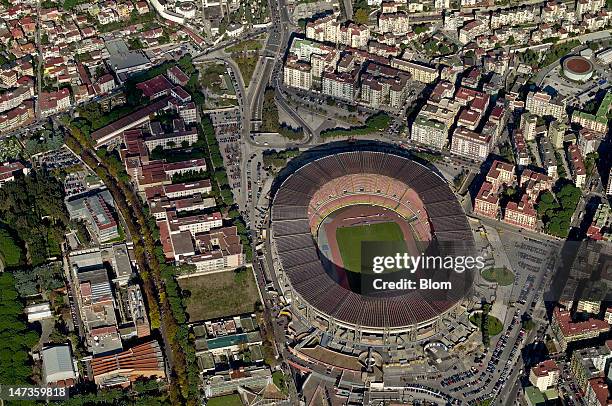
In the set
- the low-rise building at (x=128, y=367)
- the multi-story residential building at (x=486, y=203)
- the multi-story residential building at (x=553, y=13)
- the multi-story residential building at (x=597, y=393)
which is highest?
the multi-story residential building at (x=553, y=13)

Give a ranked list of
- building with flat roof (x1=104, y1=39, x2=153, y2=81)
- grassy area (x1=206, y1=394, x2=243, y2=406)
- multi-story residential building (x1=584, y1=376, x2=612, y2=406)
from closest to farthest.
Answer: multi-story residential building (x1=584, y1=376, x2=612, y2=406) → grassy area (x1=206, y1=394, x2=243, y2=406) → building with flat roof (x1=104, y1=39, x2=153, y2=81)

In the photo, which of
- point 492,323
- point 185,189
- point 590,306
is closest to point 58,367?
point 185,189

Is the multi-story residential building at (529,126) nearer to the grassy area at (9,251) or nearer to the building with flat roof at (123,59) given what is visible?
the building with flat roof at (123,59)

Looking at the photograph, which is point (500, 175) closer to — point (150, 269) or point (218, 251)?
point (218, 251)

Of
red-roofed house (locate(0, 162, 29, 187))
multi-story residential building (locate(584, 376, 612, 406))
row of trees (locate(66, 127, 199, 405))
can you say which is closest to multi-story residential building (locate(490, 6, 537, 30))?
row of trees (locate(66, 127, 199, 405))

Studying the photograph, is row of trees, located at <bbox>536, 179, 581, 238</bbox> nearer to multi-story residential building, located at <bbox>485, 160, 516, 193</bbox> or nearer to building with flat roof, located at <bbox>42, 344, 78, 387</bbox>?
multi-story residential building, located at <bbox>485, 160, 516, 193</bbox>

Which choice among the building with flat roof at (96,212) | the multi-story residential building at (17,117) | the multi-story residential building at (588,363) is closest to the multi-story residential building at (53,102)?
the multi-story residential building at (17,117)

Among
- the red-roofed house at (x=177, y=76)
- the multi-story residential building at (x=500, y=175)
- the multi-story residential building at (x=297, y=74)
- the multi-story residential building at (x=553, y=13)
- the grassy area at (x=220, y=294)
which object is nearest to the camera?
the grassy area at (x=220, y=294)
